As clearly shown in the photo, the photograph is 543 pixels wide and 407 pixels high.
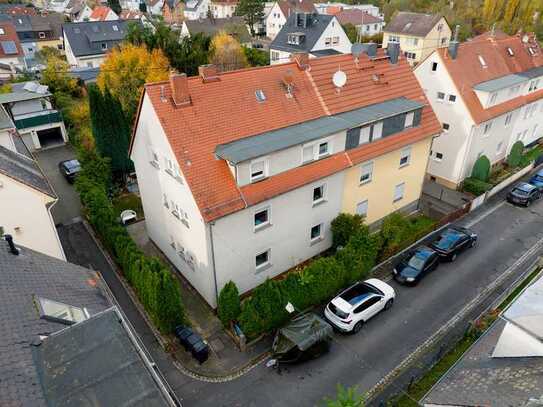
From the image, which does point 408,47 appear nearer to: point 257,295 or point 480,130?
point 480,130

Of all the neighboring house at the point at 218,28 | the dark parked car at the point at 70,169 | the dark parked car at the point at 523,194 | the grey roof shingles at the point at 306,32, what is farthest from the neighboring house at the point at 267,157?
the neighboring house at the point at 218,28

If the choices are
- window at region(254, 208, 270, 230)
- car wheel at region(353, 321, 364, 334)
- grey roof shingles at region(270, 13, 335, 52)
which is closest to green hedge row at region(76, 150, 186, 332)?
window at region(254, 208, 270, 230)

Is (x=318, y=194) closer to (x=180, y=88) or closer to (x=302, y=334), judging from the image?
(x=302, y=334)

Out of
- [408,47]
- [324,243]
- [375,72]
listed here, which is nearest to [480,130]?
[375,72]

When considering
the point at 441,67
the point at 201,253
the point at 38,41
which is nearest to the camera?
the point at 201,253

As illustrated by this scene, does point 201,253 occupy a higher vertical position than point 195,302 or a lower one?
higher

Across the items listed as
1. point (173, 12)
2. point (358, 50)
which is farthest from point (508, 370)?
point (173, 12)

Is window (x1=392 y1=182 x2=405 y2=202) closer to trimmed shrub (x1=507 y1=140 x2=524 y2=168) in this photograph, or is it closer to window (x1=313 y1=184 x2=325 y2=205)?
window (x1=313 y1=184 x2=325 y2=205)
